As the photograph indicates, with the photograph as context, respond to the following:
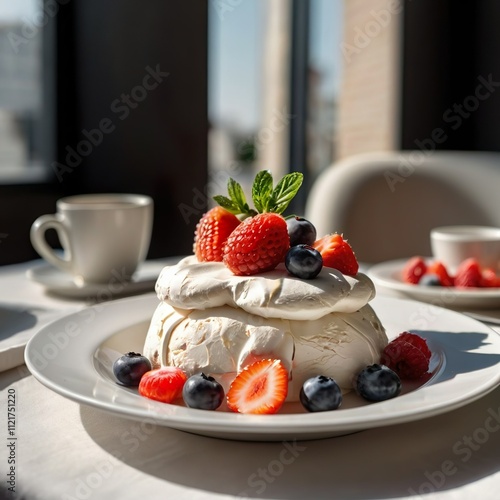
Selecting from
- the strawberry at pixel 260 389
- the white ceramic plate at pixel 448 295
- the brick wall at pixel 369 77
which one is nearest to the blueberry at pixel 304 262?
the strawberry at pixel 260 389

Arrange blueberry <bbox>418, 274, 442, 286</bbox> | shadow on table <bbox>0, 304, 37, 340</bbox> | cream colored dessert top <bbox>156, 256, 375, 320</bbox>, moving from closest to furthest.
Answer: cream colored dessert top <bbox>156, 256, 375, 320</bbox> → shadow on table <bbox>0, 304, 37, 340</bbox> → blueberry <bbox>418, 274, 442, 286</bbox>

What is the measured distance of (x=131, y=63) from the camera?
10.1 ft

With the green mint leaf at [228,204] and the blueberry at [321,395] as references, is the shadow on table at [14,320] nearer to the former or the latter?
the green mint leaf at [228,204]

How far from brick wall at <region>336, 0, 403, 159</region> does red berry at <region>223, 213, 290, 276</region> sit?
3.34 m

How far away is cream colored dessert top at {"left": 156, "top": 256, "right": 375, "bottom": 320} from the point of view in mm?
812

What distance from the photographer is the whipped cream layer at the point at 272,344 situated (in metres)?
0.82

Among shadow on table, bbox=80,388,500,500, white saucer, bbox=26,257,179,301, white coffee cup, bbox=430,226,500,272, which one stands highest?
white coffee cup, bbox=430,226,500,272

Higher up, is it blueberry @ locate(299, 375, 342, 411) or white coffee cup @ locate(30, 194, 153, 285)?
white coffee cup @ locate(30, 194, 153, 285)

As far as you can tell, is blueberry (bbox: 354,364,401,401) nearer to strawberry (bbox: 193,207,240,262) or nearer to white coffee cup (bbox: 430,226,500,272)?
strawberry (bbox: 193,207,240,262)

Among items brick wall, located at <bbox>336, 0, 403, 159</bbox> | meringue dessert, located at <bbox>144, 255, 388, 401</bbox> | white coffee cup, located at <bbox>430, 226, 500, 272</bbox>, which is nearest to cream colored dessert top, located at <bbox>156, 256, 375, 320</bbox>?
meringue dessert, located at <bbox>144, 255, 388, 401</bbox>

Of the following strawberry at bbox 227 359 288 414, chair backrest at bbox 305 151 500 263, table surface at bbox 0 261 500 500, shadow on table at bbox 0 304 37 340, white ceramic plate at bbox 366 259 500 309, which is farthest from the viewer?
chair backrest at bbox 305 151 500 263

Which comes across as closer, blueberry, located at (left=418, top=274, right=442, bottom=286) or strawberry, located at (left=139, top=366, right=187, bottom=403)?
strawberry, located at (left=139, top=366, right=187, bottom=403)

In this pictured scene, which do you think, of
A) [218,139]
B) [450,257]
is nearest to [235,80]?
[218,139]

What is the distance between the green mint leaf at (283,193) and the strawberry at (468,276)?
55 centimetres
